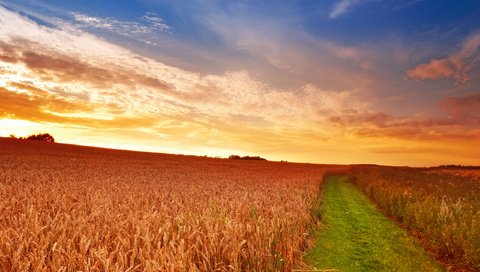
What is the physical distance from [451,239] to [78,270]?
9854mm

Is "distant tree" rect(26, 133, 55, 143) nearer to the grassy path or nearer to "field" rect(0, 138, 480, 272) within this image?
"field" rect(0, 138, 480, 272)

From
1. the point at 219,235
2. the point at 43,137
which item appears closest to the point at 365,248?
the point at 219,235

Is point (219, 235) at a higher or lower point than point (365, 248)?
higher

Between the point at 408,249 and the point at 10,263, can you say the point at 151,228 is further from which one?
the point at 408,249

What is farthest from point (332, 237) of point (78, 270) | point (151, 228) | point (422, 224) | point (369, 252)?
point (78, 270)

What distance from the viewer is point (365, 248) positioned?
11.4m

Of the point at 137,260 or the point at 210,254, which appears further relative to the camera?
the point at 210,254

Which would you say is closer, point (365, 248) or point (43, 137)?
point (365, 248)

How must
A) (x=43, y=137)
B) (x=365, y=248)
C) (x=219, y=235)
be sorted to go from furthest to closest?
(x=43, y=137) < (x=365, y=248) < (x=219, y=235)

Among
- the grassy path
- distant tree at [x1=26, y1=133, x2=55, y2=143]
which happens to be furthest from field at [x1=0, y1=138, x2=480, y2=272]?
distant tree at [x1=26, y1=133, x2=55, y2=143]

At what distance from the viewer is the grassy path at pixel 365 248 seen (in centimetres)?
948

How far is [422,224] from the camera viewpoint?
12.5 meters

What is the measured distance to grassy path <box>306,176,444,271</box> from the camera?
31.1 ft

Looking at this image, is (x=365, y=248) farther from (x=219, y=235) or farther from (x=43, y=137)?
(x=43, y=137)
